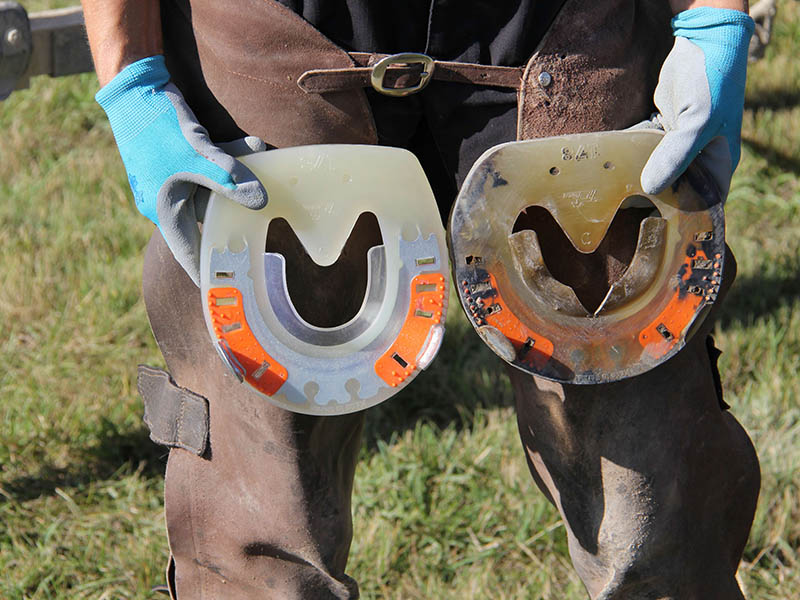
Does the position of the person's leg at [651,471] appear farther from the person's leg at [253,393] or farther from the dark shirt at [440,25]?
the dark shirt at [440,25]

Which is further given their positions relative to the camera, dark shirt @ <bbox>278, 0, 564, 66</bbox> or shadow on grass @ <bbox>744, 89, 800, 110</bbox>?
shadow on grass @ <bbox>744, 89, 800, 110</bbox>

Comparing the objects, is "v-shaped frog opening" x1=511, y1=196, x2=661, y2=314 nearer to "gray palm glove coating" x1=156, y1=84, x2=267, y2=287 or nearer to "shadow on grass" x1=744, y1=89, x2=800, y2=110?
"gray palm glove coating" x1=156, y1=84, x2=267, y2=287

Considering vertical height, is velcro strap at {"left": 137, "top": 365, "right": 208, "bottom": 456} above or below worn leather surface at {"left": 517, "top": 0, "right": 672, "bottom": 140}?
below

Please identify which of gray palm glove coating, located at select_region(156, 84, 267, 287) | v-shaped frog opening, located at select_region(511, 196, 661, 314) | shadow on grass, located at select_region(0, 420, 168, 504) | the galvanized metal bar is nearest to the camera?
gray palm glove coating, located at select_region(156, 84, 267, 287)

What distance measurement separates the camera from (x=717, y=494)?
1411 millimetres

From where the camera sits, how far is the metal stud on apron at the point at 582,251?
4.11ft

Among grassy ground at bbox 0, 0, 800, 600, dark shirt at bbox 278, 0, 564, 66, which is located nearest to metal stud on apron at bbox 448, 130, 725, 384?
dark shirt at bbox 278, 0, 564, 66

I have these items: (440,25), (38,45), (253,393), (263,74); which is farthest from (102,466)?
(440,25)

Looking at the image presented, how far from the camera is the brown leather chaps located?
1291 mm

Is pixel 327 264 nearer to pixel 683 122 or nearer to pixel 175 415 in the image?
pixel 175 415

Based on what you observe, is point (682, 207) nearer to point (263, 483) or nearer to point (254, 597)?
point (263, 483)

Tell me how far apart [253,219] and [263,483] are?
15.1 inches

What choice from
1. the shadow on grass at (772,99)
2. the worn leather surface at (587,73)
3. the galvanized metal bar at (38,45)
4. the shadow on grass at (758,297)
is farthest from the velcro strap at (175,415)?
the shadow on grass at (772,99)

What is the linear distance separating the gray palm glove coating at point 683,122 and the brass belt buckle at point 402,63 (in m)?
0.30
